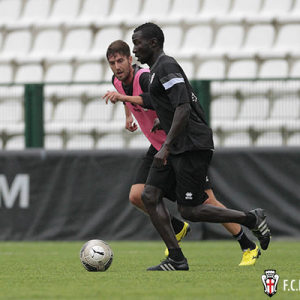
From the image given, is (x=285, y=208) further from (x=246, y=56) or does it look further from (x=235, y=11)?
(x=235, y=11)

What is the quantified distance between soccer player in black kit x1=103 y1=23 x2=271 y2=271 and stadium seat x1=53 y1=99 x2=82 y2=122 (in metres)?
6.03

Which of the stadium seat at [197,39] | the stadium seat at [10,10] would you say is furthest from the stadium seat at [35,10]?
the stadium seat at [197,39]

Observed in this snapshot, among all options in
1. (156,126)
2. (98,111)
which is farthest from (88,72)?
(156,126)

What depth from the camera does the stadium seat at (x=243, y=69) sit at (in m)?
16.2

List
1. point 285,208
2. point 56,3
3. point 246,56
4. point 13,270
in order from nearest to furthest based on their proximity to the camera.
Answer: point 13,270, point 285,208, point 246,56, point 56,3

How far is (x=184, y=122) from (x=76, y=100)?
6.50 metres

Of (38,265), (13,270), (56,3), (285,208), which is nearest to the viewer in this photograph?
(13,270)

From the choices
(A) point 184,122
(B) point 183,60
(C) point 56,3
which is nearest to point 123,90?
(A) point 184,122

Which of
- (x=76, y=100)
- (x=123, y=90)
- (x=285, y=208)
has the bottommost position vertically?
(x=285, y=208)

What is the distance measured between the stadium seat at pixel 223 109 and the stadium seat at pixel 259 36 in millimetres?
3916

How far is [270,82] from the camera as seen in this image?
12.6 m

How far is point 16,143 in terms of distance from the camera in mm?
13508

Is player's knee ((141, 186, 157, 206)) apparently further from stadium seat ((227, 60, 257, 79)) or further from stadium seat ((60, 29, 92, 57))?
stadium seat ((60, 29, 92, 57))

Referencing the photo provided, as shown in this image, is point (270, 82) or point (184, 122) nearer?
point (184, 122)
